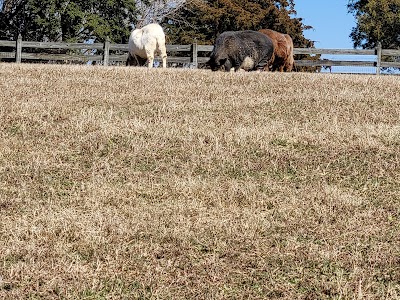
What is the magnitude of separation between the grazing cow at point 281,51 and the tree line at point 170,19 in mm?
11969

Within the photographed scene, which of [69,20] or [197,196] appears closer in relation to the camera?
[197,196]

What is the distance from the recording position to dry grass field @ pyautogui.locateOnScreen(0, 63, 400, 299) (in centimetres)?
473

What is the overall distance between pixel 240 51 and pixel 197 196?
11.3m

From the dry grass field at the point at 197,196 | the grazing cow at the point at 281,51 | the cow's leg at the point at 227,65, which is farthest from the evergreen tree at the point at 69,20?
the dry grass field at the point at 197,196

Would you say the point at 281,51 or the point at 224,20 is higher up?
the point at 224,20

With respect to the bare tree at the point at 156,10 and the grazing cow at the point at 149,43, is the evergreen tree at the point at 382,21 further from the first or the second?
the grazing cow at the point at 149,43

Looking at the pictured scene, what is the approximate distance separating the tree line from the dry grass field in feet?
63.0

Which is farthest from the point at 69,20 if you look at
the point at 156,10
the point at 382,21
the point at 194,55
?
the point at 382,21

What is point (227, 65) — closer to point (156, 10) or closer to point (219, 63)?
point (219, 63)

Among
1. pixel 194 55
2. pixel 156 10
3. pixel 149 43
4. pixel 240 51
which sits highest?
pixel 156 10

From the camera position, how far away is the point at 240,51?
17266 millimetres

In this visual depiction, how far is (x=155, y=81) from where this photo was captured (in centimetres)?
1340

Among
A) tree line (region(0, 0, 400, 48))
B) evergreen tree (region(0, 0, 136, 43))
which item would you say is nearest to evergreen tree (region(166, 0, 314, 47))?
tree line (region(0, 0, 400, 48))

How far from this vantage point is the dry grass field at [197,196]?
4727mm
